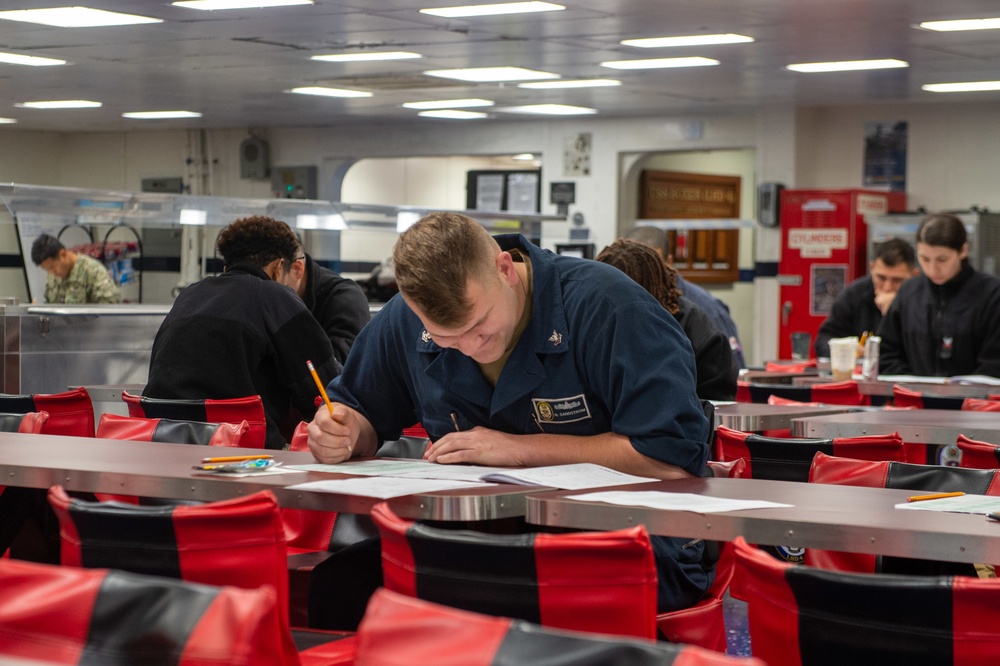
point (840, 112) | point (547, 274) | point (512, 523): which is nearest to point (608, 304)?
point (547, 274)

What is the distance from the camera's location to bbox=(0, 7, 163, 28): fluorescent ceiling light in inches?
375

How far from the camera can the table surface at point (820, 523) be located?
2172 millimetres

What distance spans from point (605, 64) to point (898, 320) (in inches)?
179

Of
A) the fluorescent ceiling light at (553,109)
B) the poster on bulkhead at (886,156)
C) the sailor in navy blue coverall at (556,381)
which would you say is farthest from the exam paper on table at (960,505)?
the fluorescent ceiling light at (553,109)

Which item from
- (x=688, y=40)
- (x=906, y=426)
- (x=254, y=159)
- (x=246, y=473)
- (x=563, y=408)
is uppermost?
(x=688, y=40)

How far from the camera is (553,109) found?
15227 mm

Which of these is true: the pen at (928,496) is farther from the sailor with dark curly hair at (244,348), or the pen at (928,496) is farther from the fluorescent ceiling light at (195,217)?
the fluorescent ceiling light at (195,217)

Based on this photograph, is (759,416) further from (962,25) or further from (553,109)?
(553,109)

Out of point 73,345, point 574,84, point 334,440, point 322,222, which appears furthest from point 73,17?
point 334,440

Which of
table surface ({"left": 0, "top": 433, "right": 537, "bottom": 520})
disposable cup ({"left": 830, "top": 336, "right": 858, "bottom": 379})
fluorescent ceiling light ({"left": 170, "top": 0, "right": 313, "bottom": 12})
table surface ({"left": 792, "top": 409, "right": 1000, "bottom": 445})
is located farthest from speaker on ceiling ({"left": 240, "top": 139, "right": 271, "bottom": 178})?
table surface ({"left": 0, "top": 433, "right": 537, "bottom": 520})

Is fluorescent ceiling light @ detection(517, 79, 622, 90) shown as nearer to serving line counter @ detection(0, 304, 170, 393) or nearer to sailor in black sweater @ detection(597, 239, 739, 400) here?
serving line counter @ detection(0, 304, 170, 393)

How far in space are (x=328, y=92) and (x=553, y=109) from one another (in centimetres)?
251

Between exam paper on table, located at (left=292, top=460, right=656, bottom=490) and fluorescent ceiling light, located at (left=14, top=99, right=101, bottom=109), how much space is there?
13.1 metres

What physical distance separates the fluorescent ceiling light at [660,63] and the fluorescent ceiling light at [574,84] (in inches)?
35.1
